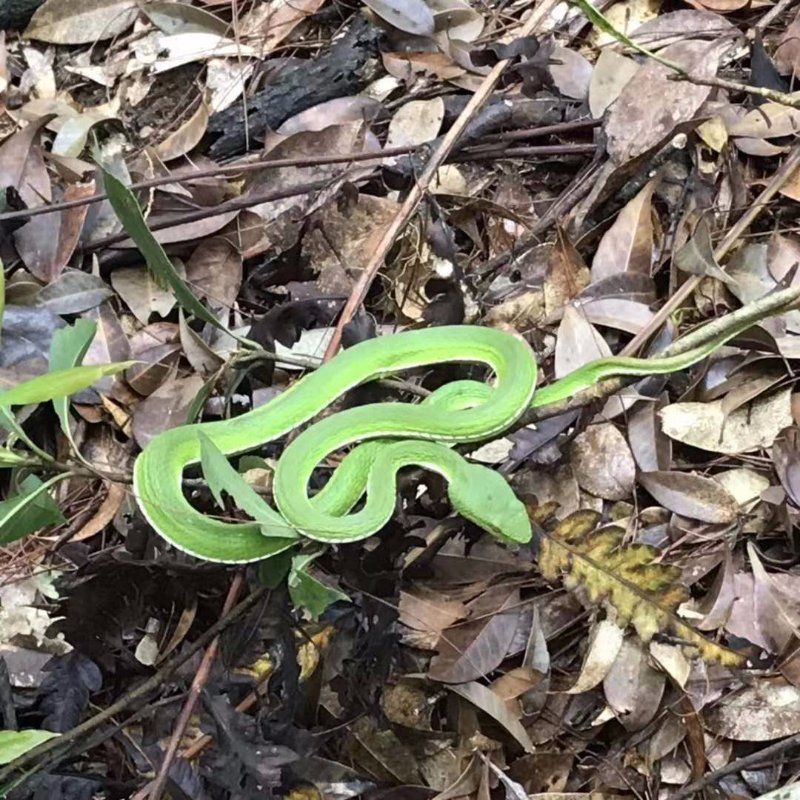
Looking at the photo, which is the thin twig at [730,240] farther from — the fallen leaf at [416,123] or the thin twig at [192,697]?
the thin twig at [192,697]

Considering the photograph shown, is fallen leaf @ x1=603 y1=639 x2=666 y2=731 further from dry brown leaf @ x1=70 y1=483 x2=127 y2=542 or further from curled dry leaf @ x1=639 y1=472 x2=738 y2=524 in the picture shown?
dry brown leaf @ x1=70 y1=483 x2=127 y2=542

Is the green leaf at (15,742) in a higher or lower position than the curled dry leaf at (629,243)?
lower

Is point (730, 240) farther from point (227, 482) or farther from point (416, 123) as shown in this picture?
point (227, 482)

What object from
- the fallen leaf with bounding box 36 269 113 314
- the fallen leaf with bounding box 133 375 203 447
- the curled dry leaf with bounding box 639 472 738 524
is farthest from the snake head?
the fallen leaf with bounding box 36 269 113 314

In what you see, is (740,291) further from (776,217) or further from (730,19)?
(730,19)

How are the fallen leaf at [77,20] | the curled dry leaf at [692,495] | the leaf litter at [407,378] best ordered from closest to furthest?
the leaf litter at [407,378] → the curled dry leaf at [692,495] → the fallen leaf at [77,20]

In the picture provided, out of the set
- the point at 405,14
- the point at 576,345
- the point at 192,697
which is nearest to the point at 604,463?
the point at 576,345

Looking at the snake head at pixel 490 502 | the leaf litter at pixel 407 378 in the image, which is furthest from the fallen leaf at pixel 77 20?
the snake head at pixel 490 502
